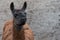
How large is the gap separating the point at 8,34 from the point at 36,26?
4.82ft

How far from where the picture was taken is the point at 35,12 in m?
5.84

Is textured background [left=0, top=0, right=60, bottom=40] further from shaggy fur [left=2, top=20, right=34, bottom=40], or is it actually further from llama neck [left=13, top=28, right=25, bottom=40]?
llama neck [left=13, top=28, right=25, bottom=40]

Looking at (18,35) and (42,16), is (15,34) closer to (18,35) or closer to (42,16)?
(18,35)

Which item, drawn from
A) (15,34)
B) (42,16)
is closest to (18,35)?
(15,34)

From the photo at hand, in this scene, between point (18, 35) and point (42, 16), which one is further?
point (42, 16)

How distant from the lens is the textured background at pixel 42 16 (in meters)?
5.12

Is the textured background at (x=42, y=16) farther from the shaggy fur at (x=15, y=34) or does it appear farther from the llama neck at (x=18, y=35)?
the llama neck at (x=18, y=35)

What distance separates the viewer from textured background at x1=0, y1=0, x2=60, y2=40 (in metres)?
5.12

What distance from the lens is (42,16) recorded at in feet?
Result: 18.8

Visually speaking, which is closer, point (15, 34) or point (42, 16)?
point (15, 34)

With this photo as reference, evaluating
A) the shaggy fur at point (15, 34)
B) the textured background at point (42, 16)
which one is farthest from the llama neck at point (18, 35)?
the textured background at point (42, 16)

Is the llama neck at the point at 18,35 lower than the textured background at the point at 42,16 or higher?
higher

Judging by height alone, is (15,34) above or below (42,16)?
above

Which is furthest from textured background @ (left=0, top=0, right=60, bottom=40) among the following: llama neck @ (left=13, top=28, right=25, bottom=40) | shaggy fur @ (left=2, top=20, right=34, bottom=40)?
llama neck @ (left=13, top=28, right=25, bottom=40)
